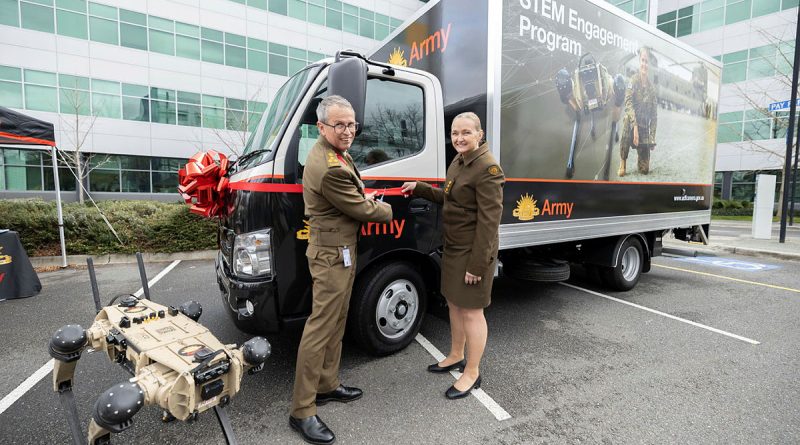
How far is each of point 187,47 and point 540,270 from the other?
76.9 feet

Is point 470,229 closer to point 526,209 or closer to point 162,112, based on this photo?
point 526,209

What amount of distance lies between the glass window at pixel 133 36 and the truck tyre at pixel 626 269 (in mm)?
23760

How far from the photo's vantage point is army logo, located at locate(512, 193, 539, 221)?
11.8 feet

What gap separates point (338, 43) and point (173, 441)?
26411 mm

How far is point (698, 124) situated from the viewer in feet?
18.8

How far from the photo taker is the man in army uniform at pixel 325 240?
7.48 ft

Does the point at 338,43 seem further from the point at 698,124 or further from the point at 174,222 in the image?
the point at 698,124

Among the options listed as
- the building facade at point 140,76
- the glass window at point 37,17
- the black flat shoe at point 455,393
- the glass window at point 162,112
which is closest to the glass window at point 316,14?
the building facade at point 140,76

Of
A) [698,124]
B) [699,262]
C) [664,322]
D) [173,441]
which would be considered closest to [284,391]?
[173,441]

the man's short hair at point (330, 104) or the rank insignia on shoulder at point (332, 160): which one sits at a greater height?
the man's short hair at point (330, 104)

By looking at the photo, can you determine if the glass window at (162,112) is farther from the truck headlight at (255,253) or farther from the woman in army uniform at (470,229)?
the woman in army uniform at (470,229)

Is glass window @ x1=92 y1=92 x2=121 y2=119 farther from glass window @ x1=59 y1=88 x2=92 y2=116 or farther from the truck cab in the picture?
the truck cab

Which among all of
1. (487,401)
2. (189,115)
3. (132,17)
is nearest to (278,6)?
(132,17)

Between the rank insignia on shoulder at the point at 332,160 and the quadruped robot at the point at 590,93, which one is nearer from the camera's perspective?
the rank insignia on shoulder at the point at 332,160
